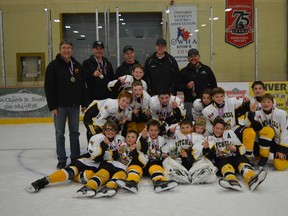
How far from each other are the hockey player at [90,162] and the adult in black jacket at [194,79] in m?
1.30

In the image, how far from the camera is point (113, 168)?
271 centimetres

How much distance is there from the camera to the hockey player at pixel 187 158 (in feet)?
8.77

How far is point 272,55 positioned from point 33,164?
7.14 meters

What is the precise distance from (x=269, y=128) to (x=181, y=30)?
511cm

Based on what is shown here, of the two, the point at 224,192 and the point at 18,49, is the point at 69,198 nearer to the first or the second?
the point at 224,192

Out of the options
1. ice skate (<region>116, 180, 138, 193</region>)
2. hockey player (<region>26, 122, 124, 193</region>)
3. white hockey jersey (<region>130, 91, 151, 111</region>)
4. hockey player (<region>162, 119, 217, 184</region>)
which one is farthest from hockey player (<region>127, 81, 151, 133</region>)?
ice skate (<region>116, 180, 138, 193</region>)

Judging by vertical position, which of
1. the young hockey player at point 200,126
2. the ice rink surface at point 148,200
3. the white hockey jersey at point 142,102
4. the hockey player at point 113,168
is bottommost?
the ice rink surface at point 148,200

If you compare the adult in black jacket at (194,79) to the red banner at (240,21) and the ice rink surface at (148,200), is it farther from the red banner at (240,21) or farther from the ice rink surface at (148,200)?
the red banner at (240,21)

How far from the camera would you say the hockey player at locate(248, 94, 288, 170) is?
3180mm

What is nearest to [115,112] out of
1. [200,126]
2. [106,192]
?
[200,126]

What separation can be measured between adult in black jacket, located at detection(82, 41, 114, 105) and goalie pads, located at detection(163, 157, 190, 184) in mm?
1323

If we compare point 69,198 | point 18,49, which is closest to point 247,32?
point 18,49

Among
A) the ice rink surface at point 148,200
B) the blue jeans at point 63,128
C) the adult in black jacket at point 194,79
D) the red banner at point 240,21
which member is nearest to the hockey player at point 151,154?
the ice rink surface at point 148,200

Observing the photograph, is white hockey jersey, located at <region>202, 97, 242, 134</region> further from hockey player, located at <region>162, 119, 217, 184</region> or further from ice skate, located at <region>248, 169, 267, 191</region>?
ice skate, located at <region>248, 169, 267, 191</region>
